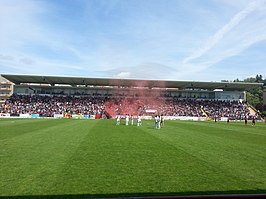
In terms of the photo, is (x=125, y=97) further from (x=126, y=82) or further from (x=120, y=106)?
(x=120, y=106)

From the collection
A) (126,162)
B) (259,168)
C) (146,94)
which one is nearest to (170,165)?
(126,162)

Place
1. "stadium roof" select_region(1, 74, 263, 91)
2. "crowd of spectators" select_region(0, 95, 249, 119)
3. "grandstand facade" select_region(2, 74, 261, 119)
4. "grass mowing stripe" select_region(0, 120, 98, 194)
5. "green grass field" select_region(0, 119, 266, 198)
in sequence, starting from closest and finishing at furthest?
"green grass field" select_region(0, 119, 266, 198) < "grass mowing stripe" select_region(0, 120, 98, 194) < "crowd of spectators" select_region(0, 95, 249, 119) < "grandstand facade" select_region(2, 74, 261, 119) < "stadium roof" select_region(1, 74, 263, 91)

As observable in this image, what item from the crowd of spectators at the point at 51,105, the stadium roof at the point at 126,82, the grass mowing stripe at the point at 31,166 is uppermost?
the stadium roof at the point at 126,82

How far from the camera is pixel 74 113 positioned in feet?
186

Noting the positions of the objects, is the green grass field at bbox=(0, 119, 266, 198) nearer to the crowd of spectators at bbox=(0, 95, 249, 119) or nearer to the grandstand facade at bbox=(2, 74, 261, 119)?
the grandstand facade at bbox=(2, 74, 261, 119)

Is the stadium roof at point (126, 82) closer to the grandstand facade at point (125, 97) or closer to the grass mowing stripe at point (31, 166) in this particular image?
→ the grandstand facade at point (125, 97)

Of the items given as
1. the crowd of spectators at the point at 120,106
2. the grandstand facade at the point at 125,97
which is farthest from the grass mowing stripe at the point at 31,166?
the crowd of spectators at the point at 120,106

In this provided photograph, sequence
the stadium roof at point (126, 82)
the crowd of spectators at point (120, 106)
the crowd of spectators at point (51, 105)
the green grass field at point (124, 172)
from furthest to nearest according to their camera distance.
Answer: the stadium roof at point (126, 82) → the crowd of spectators at point (120, 106) → the crowd of spectators at point (51, 105) → the green grass field at point (124, 172)

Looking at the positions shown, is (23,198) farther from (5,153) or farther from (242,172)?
(242,172)

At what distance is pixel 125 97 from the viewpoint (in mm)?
66000

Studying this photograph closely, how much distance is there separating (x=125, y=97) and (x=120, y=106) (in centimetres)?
477

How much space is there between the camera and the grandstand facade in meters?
59.3

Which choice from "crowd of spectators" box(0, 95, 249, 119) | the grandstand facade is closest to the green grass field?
the grandstand facade

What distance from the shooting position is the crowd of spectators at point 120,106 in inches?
2266
